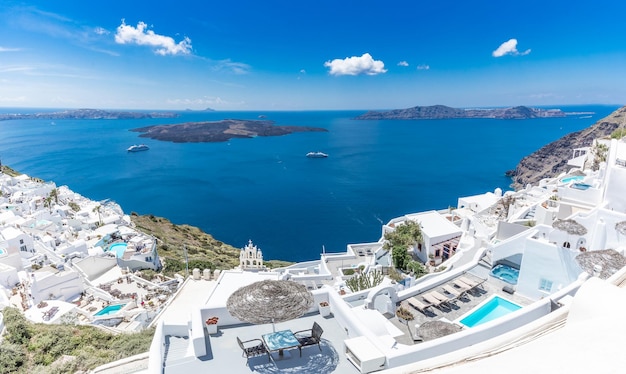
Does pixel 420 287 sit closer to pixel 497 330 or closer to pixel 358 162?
pixel 497 330

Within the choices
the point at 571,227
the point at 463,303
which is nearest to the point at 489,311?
the point at 463,303

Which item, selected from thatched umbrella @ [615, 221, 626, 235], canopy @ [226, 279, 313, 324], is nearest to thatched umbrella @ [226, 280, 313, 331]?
canopy @ [226, 279, 313, 324]

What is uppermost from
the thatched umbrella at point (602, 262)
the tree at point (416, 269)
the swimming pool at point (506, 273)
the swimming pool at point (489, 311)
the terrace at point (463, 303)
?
the thatched umbrella at point (602, 262)

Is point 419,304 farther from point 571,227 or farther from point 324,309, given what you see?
point 571,227

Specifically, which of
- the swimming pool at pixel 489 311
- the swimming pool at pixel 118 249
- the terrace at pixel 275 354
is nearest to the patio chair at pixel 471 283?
the swimming pool at pixel 489 311

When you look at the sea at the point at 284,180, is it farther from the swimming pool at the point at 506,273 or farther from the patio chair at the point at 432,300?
the patio chair at the point at 432,300

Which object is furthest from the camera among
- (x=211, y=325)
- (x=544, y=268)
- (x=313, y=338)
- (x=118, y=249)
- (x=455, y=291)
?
(x=118, y=249)

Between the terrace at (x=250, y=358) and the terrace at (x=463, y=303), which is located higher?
the terrace at (x=250, y=358)
